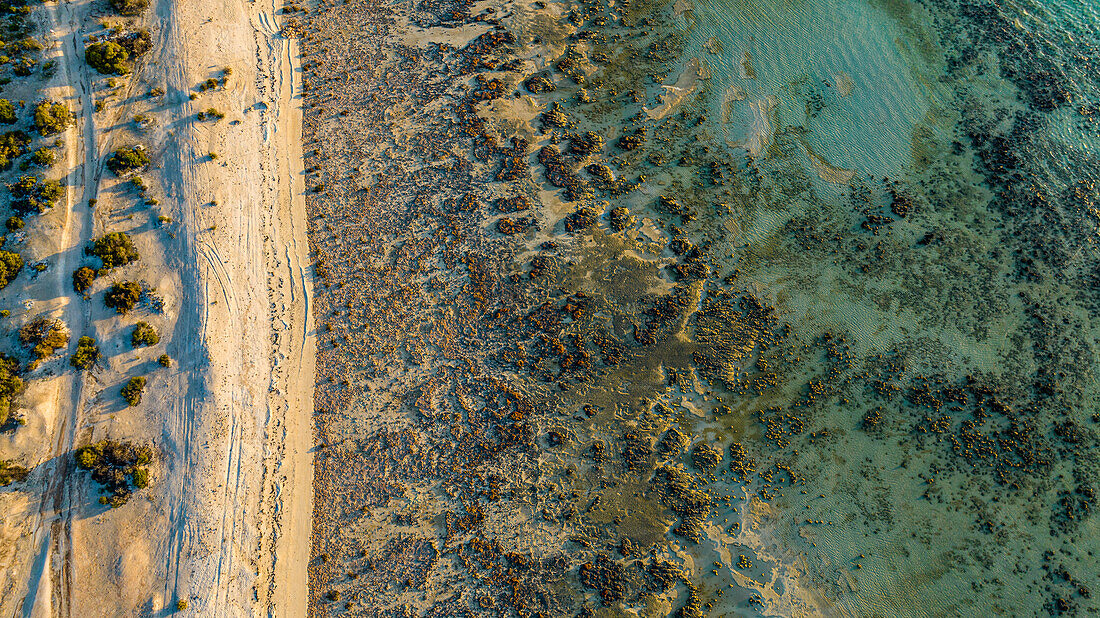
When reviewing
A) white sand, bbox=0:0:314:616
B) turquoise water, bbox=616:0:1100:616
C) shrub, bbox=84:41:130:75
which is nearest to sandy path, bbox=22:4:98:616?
white sand, bbox=0:0:314:616

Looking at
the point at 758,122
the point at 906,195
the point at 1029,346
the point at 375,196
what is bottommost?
the point at 1029,346

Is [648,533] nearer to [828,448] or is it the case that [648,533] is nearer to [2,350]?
[828,448]

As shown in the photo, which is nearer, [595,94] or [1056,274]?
[1056,274]

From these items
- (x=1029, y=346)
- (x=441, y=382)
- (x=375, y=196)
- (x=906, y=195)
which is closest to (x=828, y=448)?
(x=1029, y=346)

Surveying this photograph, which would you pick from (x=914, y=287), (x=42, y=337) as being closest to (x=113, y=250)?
(x=42, y=337)

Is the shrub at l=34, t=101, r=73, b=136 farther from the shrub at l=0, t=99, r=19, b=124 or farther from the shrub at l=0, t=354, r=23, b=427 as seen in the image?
the shrub at l=0, t=354, r=23, b=427

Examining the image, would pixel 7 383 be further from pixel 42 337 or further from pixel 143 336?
pixel 143 336

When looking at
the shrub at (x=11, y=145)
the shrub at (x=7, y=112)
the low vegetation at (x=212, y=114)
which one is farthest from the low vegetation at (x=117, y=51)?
the shrub at (x=11, y=145)

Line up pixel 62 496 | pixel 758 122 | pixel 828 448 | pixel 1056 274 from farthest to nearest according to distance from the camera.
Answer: pixel 758 122 → pixel 1056 274 → pixel 828 448 → pixel 62 496
